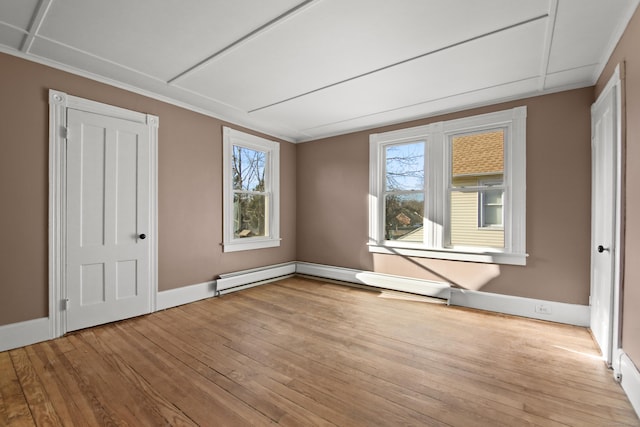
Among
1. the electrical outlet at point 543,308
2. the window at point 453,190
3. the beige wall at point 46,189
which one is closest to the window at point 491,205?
the window at point 453,190

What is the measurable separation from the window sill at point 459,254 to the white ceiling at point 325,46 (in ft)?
6.31

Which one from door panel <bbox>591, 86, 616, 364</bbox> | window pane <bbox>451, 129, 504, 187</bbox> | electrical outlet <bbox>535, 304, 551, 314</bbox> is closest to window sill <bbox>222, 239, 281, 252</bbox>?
window pane <bbox>451, 129, 504, 187</bbox>

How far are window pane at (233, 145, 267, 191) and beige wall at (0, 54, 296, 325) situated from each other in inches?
15.3

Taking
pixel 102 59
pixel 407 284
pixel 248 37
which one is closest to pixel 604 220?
pixel 407 284

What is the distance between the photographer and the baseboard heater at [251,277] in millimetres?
4230

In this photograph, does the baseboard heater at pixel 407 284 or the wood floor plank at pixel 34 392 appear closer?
the wood floor plank at pixel 34 392

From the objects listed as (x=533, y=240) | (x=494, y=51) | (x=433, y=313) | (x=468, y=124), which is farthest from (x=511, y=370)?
(x=468, y=124)

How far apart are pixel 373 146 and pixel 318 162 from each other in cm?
112

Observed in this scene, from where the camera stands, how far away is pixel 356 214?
494 cm

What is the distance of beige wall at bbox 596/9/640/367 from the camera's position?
6.23 ft

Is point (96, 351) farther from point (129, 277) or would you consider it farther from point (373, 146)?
point (373, 146)

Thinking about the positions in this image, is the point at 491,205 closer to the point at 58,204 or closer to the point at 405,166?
the point at 405,166

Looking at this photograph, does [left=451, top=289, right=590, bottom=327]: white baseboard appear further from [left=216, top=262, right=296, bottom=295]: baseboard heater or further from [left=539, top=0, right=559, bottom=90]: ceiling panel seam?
[left=216, top=262, right=296, bottom=295]: baseboard heater

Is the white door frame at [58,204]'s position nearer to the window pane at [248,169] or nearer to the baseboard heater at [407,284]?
the window pane at [248,169]
